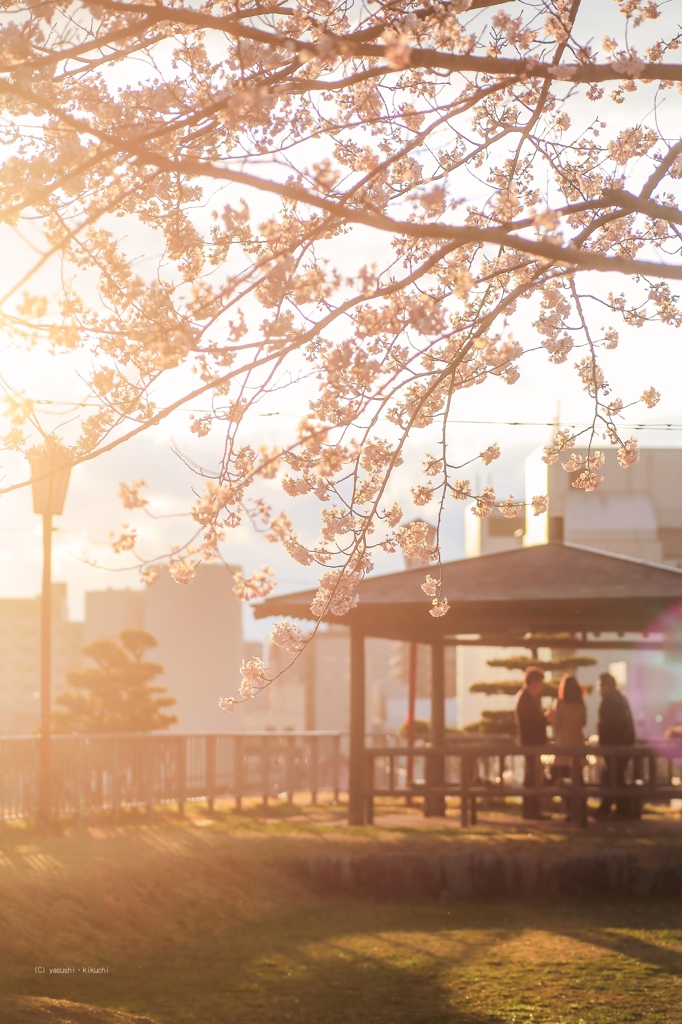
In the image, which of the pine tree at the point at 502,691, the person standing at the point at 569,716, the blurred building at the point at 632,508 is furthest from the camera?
the blurred building at the point at 632,508

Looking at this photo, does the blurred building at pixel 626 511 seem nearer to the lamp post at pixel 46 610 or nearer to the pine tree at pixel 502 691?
the pine tree at pixel 502 691

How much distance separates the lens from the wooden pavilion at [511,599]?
14.5m

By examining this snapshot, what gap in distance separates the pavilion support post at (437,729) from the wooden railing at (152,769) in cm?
210

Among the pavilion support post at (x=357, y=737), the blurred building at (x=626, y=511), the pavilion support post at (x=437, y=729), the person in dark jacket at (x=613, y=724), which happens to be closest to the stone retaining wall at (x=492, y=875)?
the pavilion support post at (x=357, y=737)

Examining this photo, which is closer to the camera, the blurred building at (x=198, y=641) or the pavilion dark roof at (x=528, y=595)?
the pavilion dark roof at (x=528, y=595)

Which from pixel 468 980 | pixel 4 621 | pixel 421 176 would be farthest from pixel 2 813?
pixel 4 621

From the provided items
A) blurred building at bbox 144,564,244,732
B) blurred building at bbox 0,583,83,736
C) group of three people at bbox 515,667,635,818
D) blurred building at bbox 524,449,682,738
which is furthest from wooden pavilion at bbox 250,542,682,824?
blurred building at bbox 0,583,83,736

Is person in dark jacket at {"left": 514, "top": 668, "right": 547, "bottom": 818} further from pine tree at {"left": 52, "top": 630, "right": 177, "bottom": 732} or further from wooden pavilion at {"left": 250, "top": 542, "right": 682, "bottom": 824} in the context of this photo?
pine tree at {"left": 52, "top": 630, "right": 177, "bottom": 732}

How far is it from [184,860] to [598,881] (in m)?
3.92

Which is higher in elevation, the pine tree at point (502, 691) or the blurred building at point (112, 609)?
the blurred building at point (112, 609)

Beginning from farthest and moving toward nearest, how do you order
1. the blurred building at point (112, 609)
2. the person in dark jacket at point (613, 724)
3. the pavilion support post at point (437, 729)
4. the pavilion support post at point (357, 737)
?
1. the blurred building at point (112, 609)
2. the pavilion support post at point (437, 729)
3. the person in dark jacket at point (613, 724)
4. the pavilion support post at point (357, 737)

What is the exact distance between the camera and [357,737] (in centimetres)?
1573

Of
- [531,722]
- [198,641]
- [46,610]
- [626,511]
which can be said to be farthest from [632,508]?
[46,610]

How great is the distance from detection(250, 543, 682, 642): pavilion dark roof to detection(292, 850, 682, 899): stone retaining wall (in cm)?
323
